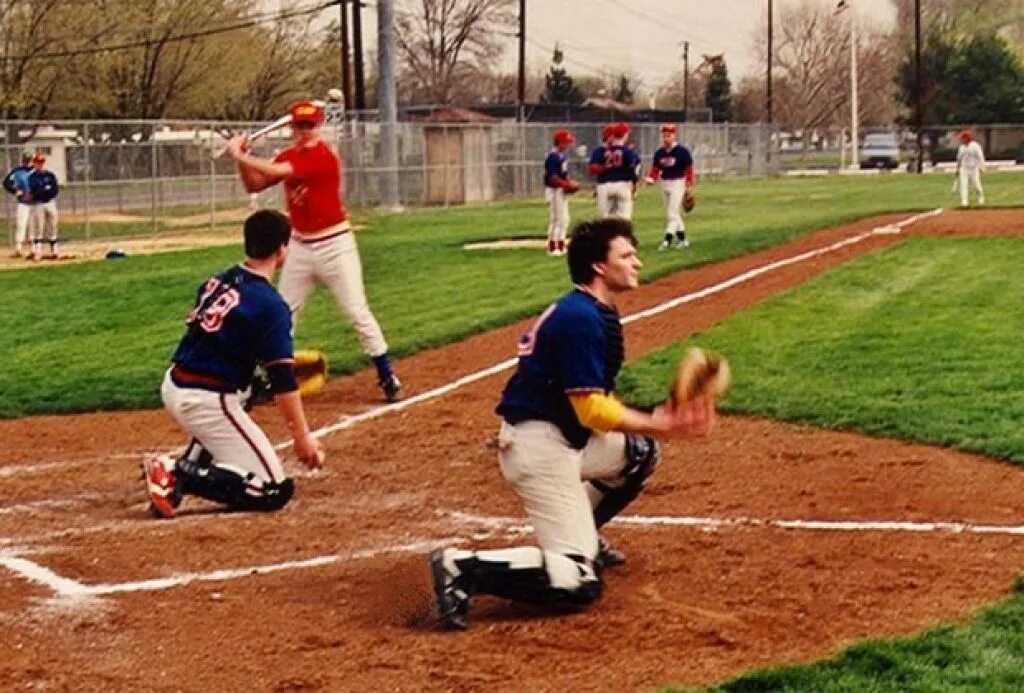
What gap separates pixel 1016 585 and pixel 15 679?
379cm

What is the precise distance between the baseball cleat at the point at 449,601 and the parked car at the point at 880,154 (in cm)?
7152

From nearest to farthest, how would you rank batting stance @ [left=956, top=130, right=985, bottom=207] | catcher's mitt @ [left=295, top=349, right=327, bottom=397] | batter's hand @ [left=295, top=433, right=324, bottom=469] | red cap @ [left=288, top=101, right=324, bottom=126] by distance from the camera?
batter's hand @ [left=295, top=433, right=324, bottom=469]
catcher's mitt @ [left=295, top=349, right=327, bottom=397]
red cap @ [left=288, top=101, right=324, bottom=126]
batting stance @ [left=956, top=130, right=985, bottom=207]

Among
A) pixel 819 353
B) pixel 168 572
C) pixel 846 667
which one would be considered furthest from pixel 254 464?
pixel 819 353

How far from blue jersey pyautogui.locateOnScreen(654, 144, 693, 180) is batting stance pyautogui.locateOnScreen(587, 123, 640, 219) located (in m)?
1.96

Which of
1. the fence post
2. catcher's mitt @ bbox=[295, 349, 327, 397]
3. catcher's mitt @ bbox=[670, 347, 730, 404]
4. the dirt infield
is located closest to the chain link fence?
the fence post

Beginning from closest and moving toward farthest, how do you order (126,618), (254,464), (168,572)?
(126,618)
(168,572)
(254,464)

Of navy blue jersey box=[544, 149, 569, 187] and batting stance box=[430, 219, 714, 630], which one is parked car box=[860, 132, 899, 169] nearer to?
navy blue jersey box=[544, 149, 569, 187]

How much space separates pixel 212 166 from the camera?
129 ft

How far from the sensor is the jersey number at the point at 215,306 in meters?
8.00

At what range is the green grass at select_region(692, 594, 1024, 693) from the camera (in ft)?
17.3

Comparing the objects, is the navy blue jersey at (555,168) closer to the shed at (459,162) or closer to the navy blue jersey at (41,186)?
the navy blue jersey at (41,186)

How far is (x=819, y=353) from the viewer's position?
1340 cm

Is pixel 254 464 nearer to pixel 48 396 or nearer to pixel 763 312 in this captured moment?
pixel 48 396

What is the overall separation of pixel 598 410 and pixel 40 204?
2492 cm
